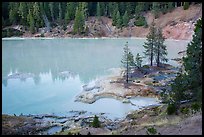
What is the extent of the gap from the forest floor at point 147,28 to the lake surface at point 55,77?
1468 centimetres

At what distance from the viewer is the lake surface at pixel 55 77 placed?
31.8 meters

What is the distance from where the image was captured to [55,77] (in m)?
44.5

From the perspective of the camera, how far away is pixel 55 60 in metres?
57.6

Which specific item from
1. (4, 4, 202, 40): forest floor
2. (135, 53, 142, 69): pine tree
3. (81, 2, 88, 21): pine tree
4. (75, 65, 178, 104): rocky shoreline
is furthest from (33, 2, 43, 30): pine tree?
(75, 65, 178, 104): rocky shoreline

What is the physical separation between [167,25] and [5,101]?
65287 mm

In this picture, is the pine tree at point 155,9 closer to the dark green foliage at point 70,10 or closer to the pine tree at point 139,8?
the dark green foliage at point 70,10

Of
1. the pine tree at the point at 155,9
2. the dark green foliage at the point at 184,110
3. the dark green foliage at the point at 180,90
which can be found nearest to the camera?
the dark green foliage at the point at 184,110

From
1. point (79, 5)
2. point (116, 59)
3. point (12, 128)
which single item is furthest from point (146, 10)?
point (12, 128)

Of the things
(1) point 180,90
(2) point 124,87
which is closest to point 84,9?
(2) point 124,87

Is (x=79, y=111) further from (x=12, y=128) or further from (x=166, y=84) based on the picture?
(x=166, y=84)

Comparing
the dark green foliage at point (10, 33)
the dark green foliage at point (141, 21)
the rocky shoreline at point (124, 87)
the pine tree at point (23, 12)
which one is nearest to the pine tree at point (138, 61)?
the rocky shoreline at point (124, 87)

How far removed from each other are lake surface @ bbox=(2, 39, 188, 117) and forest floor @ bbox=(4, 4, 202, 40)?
14.7 metres

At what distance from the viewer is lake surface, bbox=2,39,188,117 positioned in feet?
104

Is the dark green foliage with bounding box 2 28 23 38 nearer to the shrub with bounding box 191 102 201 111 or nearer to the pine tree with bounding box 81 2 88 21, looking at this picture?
the pine tree with bounding box 81 2 88 21
